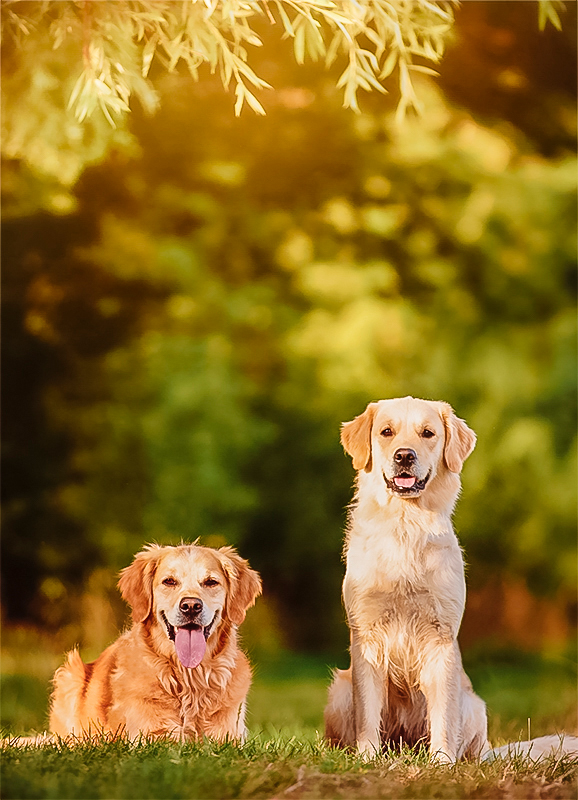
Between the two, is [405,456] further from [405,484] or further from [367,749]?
[367,749]

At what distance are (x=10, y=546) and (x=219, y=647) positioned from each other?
3945 mm

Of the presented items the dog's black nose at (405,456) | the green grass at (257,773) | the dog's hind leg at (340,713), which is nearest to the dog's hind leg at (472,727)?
the green grass at (257,773)

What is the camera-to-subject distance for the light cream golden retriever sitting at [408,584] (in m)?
2.99

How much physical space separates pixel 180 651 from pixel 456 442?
46.4 inches

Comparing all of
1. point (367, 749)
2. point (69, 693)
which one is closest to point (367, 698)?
point (367, 749)

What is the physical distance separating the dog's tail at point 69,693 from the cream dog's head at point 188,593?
42cm

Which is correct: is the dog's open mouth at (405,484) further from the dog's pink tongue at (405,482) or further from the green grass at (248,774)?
the green grass at (248,774)

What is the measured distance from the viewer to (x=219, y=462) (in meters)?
6.64

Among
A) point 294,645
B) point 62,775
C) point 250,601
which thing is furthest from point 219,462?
point 62,775

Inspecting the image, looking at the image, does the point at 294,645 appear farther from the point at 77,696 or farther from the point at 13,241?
the point at 13,241

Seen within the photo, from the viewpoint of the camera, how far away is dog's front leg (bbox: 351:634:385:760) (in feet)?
9.87

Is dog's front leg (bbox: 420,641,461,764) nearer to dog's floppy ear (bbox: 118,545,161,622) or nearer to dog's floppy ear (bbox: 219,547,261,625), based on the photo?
dog's floppy ear (bbox: 219,547,261,625)

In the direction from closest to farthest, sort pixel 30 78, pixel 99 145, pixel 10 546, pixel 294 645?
pixel 30 78, pixel 99 145, pixel 294 645, pixel 10 546

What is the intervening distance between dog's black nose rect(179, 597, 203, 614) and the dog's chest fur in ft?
1.77
